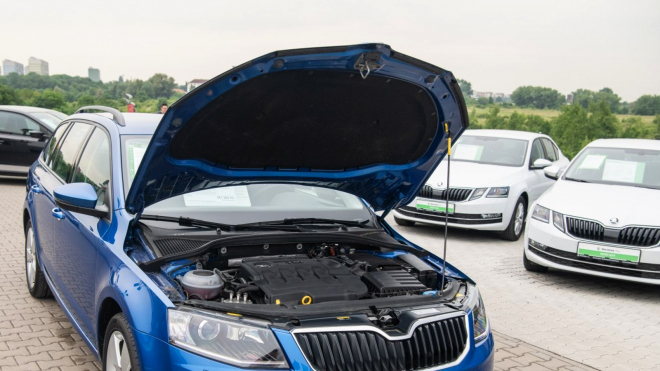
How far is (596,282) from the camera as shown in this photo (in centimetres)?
720

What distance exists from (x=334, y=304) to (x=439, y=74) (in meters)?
1.39

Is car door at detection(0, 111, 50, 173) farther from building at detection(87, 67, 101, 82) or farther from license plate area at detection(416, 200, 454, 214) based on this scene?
building at detection(87, 67, 101, 82)

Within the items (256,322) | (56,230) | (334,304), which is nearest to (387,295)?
(334,304)

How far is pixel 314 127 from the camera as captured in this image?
3705 millimetres

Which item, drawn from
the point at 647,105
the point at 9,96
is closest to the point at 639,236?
the point at 9,96

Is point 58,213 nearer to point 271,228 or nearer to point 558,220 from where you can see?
point 271,228

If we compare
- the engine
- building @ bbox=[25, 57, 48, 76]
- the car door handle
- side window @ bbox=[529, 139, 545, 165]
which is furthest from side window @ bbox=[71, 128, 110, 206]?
building @ bbox=[25, 57, 48, 76]

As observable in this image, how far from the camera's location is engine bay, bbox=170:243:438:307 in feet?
9.52

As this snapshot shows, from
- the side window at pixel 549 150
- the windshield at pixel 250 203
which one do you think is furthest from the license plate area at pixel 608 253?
the side window at pixel 549 150

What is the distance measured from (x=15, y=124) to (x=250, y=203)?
11094 mm

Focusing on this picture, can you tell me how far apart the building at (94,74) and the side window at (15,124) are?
1192cm

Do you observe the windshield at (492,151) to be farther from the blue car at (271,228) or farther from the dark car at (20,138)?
the dark car at (20,138)

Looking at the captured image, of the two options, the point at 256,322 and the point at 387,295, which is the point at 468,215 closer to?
the point at 387,295

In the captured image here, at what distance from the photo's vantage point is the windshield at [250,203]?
3684 millimetres
